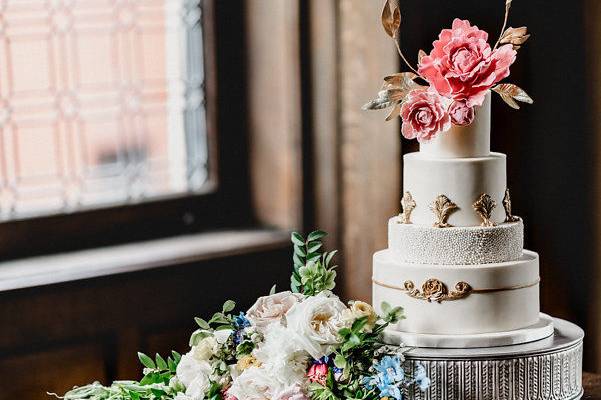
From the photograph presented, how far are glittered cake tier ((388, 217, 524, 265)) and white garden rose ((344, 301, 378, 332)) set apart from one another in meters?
0.20

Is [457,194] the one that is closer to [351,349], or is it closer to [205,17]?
[351,349]

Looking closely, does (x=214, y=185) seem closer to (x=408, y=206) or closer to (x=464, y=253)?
(x=408, y=206)

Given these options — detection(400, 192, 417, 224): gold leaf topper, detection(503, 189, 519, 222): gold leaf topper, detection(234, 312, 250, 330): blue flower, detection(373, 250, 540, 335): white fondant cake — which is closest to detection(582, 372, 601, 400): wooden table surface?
detection(373, 250, 540, 335): white fondant cake

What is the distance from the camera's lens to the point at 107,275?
10.9ft

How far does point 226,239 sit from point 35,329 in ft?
2.32

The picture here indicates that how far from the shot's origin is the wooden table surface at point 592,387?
2.62m

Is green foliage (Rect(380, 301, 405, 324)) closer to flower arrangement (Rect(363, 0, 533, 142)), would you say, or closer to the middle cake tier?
the middle cake tier

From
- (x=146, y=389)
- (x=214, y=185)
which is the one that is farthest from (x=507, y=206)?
(x=214, y=185)

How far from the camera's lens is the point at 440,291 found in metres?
2.33

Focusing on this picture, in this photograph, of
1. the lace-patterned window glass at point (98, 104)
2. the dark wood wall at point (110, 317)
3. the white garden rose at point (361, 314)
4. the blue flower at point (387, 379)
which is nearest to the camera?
the blue flower at point (387, 379)

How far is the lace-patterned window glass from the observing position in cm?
344

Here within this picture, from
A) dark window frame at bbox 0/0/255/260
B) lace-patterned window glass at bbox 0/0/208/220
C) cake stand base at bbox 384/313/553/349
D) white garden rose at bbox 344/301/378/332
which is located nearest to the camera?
white garden rose at bbox 344/301/378/332

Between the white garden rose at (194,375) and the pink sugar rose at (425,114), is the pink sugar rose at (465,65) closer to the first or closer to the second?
the pink sugar rose at (425,114)

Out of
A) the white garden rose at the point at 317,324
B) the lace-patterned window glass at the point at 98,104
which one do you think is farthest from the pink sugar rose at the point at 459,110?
the lace-patterned window glass at the point at 98,104
